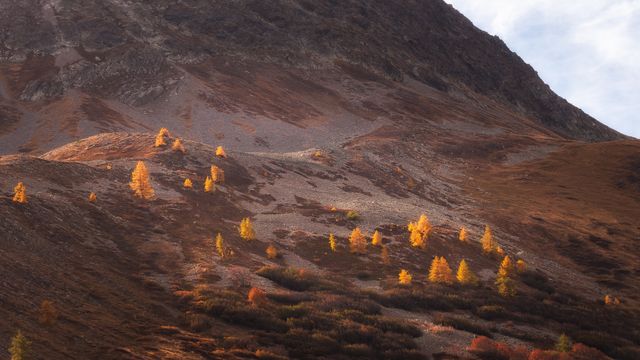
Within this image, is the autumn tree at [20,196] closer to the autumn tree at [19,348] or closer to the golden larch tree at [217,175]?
the autumn tree at [19,348]

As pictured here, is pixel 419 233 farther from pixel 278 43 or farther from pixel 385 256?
pixel 278 43

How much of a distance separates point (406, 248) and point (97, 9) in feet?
354

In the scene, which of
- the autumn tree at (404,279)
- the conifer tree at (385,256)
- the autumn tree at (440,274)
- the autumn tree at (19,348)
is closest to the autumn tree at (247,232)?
the conifer tree at (385,256)

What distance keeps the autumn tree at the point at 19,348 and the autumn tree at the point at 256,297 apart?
35.6 feet

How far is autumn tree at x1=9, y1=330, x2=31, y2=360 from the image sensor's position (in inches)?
567

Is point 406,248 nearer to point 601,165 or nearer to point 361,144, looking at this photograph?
point 361,144

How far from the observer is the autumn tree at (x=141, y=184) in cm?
3769

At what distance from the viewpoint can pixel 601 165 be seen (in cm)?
9100

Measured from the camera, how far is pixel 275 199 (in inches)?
1849

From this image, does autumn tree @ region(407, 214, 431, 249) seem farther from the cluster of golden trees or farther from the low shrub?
the low shrub

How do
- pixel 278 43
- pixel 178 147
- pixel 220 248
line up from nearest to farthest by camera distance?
pixel 220 248 < pixel 178 147 < pixel 278 43

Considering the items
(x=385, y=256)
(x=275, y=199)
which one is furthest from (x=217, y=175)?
(x=385, y=256)

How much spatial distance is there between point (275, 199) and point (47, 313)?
95.2ft

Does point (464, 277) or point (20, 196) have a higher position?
point (464, 277)
